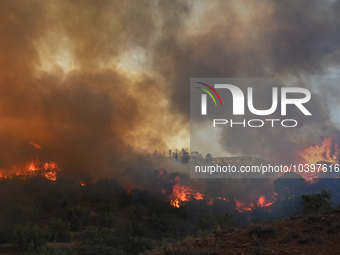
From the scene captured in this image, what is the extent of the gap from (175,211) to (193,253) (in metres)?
96.2

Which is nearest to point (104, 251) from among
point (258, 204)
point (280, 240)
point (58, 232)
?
point (280, 240)

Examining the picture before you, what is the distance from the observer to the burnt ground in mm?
10641

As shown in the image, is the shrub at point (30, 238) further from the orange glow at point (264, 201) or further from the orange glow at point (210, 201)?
the orange glow at point (264, 201)

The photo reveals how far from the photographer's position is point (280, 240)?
1164cm

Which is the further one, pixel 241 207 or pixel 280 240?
pixel 241 207

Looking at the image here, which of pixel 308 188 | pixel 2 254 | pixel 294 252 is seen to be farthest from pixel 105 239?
pixel 308 188

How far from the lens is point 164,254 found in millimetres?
11805

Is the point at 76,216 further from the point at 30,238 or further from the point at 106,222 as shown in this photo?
the point at 30,238

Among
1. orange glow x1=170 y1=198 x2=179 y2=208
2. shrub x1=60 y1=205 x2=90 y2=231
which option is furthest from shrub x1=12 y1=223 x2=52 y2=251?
orange glow x1=170 y1=198 x2=179 y2=208

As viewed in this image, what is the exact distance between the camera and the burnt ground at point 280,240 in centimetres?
1064

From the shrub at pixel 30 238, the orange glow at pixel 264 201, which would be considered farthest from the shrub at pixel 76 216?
the orange glow at pixel 264 201

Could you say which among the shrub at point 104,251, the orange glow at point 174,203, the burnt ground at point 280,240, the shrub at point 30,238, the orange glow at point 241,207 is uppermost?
the burnt ground at point 280,240

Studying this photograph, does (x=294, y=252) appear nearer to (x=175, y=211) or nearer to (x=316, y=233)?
(x=316, y=233)

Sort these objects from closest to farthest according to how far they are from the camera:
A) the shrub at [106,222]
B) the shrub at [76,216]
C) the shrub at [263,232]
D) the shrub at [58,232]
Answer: the shrub at [263,232] → the shrub at [58,232] → the shrub at [106,222] → the shrub at [76,216]
